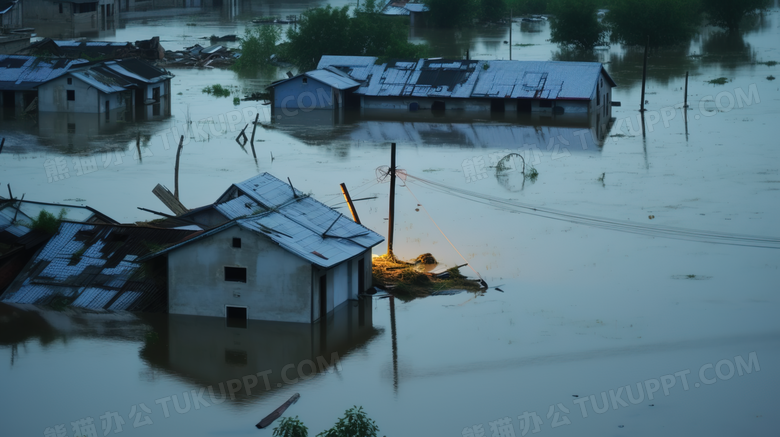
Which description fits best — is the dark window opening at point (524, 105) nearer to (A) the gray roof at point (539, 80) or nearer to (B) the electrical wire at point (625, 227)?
(A) the gray roof at point (539, 80)

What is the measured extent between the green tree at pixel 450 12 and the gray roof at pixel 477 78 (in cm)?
3264

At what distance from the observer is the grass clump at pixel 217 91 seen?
46812 mm

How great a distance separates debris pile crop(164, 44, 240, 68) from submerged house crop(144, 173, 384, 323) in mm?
41316

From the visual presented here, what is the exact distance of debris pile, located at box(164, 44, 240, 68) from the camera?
58.1m

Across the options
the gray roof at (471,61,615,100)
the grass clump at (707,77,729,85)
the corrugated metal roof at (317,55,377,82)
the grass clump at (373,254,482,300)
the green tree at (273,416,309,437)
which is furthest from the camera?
the grass clump at (707,77,729,85)

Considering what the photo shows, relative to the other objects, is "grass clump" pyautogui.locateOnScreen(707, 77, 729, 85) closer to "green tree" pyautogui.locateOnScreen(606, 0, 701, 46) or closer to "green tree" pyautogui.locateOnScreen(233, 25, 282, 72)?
"green tree" pyautogui.locateOnScreen(606, 0, 701, 46)

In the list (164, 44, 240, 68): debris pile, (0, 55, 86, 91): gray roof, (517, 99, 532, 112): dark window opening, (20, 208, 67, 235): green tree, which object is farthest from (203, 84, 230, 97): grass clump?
(20, 208, 67, 235): green tree

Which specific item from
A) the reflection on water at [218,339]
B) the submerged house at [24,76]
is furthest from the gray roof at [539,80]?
the reflection on water at [218,339]

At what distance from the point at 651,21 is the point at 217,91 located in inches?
1111

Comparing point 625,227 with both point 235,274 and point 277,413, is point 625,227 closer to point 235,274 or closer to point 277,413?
point 235,274

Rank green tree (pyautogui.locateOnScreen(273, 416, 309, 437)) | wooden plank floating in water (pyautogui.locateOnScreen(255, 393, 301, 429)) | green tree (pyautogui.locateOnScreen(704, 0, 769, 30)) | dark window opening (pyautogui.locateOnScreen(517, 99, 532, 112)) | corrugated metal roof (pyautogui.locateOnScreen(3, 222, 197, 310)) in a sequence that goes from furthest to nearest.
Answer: green tree (pyautogui.locateOnScreen(704, 0, 769, 30)) < dark window opening (pyautogui.locateOnScreen(517, 99, 532, 112)) < corrugated metal roof (pyautogui.locateOnScreen(3, 222, 197, 310)) < wooden plank floating in water (pyautogui.locateOnScreen(255, 393, 301, 429)) < green tree (pyautogui.locateOnScreen(273, 416, 309, 437))

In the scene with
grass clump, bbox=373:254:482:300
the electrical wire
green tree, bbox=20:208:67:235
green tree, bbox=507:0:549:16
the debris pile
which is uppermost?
green tree, bbox=507:0:549:16

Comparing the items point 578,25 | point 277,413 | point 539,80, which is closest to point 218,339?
point 277,413

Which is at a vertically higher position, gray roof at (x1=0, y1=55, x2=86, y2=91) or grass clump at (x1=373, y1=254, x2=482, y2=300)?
gray roof at (x1=0, y1=55, x2=86, y2=91)
